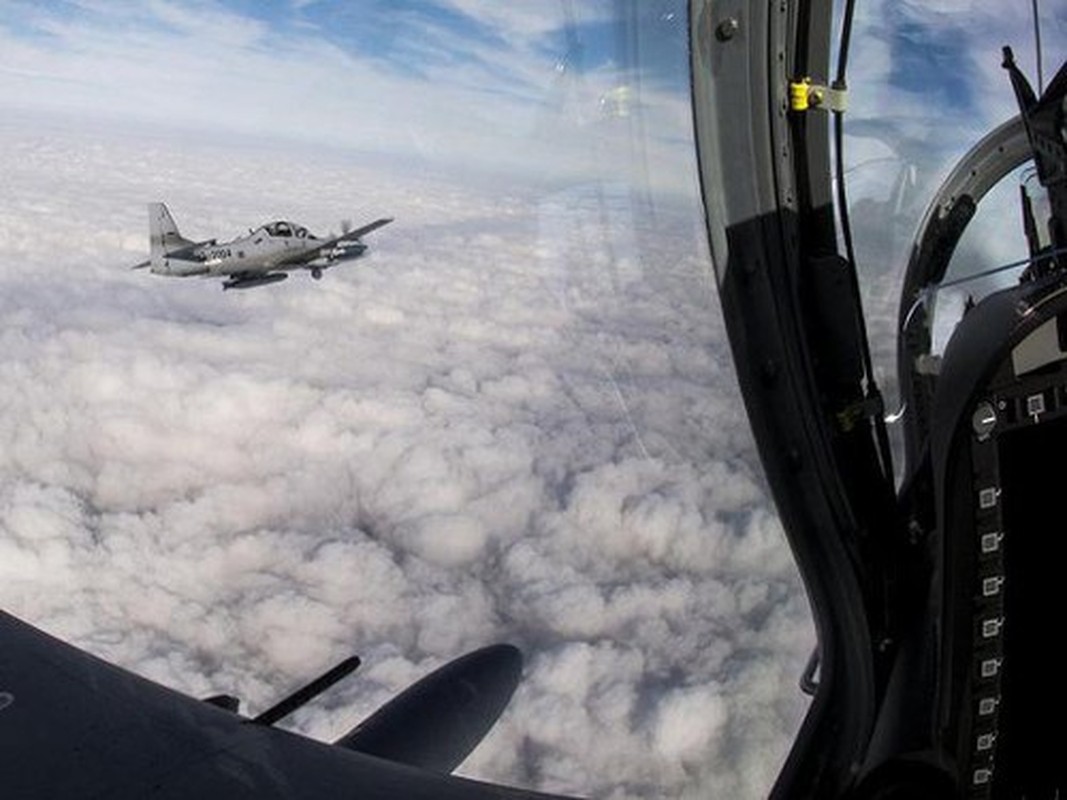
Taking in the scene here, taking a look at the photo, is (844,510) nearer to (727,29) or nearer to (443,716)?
(727,29)

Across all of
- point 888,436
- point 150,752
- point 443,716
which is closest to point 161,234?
point 443,716

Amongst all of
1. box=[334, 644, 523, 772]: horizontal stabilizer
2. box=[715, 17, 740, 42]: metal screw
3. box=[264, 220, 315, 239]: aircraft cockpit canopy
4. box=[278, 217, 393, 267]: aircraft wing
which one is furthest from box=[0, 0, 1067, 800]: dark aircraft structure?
box=[264, 220, 315, 239]: aircraft cockpit canopy

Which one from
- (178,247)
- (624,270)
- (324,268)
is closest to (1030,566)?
(624,270)

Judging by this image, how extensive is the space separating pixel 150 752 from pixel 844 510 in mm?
1040

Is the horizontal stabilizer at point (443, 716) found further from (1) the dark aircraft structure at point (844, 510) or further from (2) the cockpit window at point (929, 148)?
(2) the cockpit window at point (929, 148)

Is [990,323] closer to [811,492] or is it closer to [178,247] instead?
[811,492]

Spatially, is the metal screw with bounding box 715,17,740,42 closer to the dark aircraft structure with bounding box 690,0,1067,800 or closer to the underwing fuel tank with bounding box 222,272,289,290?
the dark aircraft structure with bounding box 690,0,1067,800

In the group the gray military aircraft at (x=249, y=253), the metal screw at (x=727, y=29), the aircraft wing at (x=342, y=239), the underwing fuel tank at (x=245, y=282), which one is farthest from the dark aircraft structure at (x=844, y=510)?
the underwing fuel tank at (x=245, y=282)

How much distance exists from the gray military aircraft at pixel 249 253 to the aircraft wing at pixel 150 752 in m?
1.81

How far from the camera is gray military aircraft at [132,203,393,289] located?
3261 mm

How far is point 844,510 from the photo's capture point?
4.60ft

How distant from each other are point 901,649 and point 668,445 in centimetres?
49

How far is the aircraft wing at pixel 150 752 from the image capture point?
3.87 ft

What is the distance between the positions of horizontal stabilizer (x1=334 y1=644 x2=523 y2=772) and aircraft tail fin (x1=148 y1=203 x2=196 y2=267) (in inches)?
96.4
